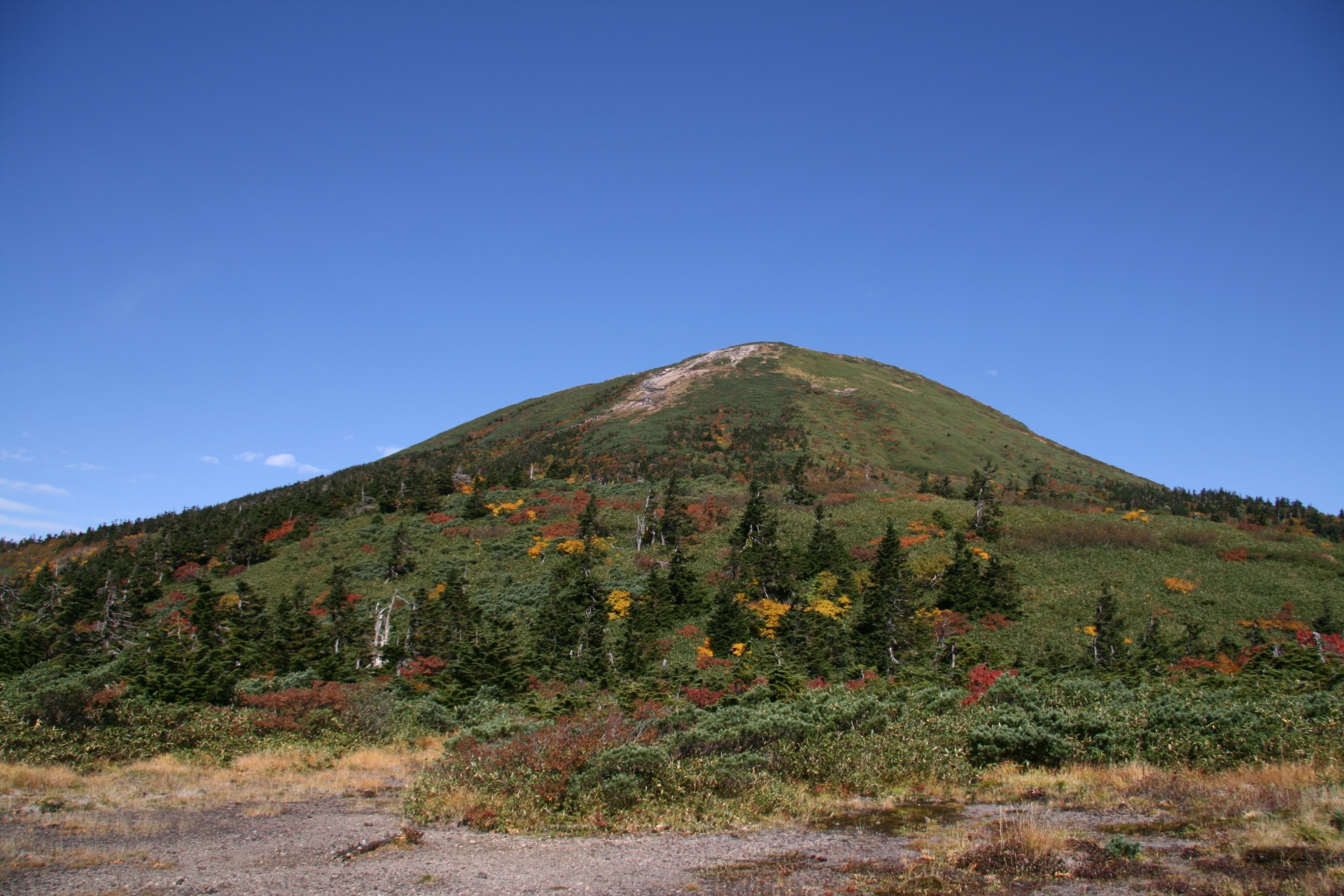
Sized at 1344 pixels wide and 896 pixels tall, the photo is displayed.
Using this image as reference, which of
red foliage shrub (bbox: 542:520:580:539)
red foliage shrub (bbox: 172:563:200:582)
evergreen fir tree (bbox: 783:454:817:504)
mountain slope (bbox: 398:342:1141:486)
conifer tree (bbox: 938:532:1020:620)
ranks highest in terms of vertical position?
mountain slope (bbox: 398:342:1141:486)

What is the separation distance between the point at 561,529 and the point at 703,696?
106 ft

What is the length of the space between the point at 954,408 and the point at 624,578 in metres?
90.1

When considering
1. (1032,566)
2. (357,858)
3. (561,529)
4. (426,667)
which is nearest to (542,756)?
(357,858)

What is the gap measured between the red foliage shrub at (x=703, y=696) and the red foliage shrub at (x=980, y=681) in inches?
273

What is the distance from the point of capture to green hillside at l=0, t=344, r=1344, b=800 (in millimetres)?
16188

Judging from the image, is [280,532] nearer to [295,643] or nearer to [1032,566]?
[295,643]

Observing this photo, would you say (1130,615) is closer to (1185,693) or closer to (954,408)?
(1185,693)

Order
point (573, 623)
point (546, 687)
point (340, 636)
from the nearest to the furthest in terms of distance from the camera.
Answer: point (546, 687)
point (340, 636)
point (573, 623)

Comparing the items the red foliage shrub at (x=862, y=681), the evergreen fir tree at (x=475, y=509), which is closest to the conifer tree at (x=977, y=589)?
Answer: the red foliage shrub at (x=862, y=681)

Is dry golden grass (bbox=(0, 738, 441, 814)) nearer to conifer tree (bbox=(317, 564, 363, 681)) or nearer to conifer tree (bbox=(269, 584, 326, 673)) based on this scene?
conifer tree (bbox=(317, 564, 363, 681))

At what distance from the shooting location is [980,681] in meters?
22.0

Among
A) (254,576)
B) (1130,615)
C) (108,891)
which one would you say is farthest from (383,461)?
(108,891)

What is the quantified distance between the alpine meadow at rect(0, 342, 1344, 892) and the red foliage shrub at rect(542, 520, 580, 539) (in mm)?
483

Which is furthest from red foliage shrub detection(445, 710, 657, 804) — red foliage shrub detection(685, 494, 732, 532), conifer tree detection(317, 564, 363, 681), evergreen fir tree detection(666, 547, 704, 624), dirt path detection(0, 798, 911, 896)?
red foliage shrub detection(685, 494, 732, 532)
